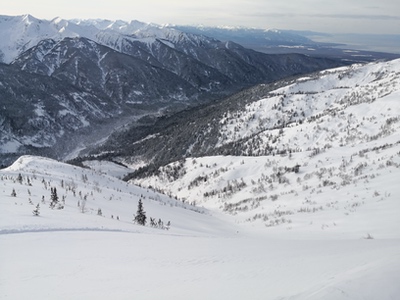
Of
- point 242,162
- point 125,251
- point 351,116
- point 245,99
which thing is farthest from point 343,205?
point 245,99

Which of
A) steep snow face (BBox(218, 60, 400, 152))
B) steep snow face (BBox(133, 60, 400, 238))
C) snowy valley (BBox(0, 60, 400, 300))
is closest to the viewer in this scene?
Answer: snowy valley (BBox(0, 60, 400, 300))

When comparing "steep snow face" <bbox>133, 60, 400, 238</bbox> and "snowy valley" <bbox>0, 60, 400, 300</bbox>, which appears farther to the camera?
"steep snow face" <bbox>133, 60, 400, 238</bbox>

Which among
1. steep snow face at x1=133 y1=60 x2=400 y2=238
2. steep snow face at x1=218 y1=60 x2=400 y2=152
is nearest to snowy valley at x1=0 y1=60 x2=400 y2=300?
steep snow face at x1=133 y1=60 x2=400 y2=238

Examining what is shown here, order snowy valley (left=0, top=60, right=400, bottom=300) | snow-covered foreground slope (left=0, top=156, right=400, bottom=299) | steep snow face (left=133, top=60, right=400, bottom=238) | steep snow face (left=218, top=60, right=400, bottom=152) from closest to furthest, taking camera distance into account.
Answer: snow-covered foreground slope (left=0, top=156, right=400, bottom=299) < snowy valley (left=0, top=60, right=400, bottom=300) < steep snow face (left=133, top=60, right=400, bottom=238) < steep snow face (left=218, top=60, right=400, bottom=152)

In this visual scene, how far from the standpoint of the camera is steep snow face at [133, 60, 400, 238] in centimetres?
2555

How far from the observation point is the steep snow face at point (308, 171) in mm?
25547

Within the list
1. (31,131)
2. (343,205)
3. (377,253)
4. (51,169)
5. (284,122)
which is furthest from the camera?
(31,131)

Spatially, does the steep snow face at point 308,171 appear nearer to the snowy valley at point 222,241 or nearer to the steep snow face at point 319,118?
the snowy valley at point 222,241

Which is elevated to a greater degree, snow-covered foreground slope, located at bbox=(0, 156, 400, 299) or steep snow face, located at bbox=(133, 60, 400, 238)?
snow-covered foreground slope, located at bbox=(0, 156, 400, 299)

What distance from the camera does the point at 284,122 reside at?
142 metres

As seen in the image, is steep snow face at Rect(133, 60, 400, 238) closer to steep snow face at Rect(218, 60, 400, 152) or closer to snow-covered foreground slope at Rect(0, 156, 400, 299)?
steep snow face at Rect(218, 60, 400, 152)

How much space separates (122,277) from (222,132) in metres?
140

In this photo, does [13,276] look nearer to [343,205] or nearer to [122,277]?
[122,277]

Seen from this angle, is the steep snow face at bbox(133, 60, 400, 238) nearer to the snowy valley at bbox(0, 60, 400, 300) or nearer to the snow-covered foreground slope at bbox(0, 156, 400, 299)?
the snowy valley at bbox(0, 60, 400, 300)
